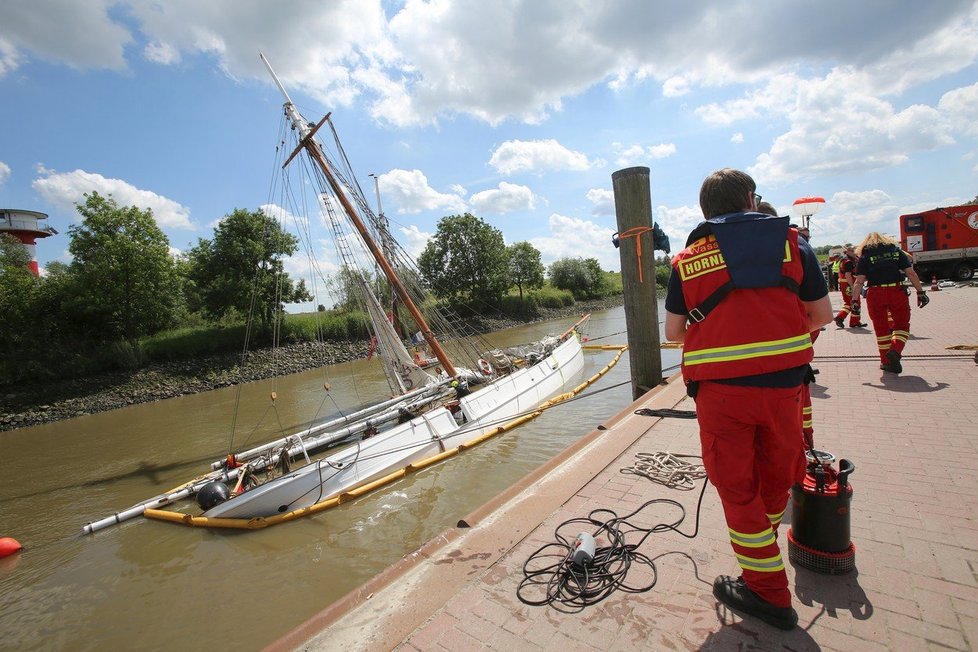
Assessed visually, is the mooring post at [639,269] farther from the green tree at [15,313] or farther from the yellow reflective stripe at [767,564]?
the green tree at [15,313]

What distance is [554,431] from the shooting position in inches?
377

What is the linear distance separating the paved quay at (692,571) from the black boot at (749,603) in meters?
0.06

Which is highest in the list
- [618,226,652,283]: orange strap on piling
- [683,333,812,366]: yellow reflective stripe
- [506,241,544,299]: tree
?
[506,241,544,299]: tree

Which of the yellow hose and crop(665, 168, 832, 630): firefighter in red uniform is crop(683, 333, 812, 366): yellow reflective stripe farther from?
the yellow hose

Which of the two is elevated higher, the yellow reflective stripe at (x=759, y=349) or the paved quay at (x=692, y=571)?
the yellow reflective stripe at (x=759, y=349)

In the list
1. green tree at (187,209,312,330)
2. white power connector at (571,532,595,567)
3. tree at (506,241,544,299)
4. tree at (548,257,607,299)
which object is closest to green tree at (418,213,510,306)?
tree at (506,241,544,299)

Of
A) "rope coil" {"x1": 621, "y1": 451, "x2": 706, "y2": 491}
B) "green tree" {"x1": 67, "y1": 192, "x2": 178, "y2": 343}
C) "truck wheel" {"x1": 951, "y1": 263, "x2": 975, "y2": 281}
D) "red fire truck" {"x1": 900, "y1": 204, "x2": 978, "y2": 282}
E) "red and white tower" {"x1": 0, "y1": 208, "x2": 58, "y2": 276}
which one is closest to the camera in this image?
"rope coil" {"x1": 621, "y1": 451, "x2": 706, "y2": 491}

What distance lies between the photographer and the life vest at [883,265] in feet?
20.6

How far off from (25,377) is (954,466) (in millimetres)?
29965

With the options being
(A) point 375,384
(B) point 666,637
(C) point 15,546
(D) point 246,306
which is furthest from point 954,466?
(D) point 246,306

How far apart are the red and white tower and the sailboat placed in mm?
35976

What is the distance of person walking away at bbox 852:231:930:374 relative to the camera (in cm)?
614

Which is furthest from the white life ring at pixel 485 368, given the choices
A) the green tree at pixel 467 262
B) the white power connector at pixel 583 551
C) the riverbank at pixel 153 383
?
the green tree at pixel 467 262

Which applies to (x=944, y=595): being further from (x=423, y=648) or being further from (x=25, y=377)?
(x=25, y=377)
